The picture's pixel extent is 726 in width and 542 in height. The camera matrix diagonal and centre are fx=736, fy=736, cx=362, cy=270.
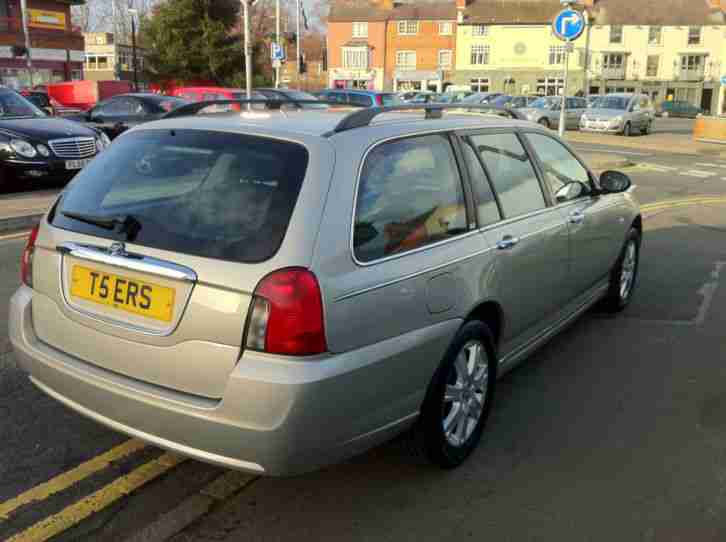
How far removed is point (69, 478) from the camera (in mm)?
3262

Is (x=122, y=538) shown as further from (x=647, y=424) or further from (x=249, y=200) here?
(x=647, y=424)

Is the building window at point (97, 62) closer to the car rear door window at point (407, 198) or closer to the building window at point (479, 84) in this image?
the building window at point (479, 84)

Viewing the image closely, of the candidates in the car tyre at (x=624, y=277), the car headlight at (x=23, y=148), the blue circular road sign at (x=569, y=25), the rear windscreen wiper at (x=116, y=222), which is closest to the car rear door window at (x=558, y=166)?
the car tyre at (x=624, y=277)

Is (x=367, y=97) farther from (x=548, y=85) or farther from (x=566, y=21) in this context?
(x=548, y=85)

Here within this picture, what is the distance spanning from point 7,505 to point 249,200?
1.61 meters

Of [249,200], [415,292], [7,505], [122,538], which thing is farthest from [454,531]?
[7,505]

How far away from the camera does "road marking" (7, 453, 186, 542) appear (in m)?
2.86

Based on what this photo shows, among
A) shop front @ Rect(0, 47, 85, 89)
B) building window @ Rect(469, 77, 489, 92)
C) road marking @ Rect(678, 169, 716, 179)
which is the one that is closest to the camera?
road marking @ Rect(678, 169, 716, 179)

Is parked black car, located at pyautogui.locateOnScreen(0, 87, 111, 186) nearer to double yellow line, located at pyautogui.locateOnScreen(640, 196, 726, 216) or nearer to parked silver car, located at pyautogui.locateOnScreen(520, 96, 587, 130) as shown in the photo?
double yellow line, located at pyautogui.locateOnScreen(640, 196, 726, 216)

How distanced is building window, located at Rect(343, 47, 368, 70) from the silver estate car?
3054 inches

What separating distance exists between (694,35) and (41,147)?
248 ft

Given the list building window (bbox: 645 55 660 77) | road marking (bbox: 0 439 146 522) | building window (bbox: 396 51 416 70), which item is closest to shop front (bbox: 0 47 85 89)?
A: building window (bbox: 396 51 416 70)

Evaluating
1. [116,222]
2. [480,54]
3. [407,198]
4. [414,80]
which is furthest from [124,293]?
[414,80]

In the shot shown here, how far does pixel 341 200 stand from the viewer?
2887 mm
